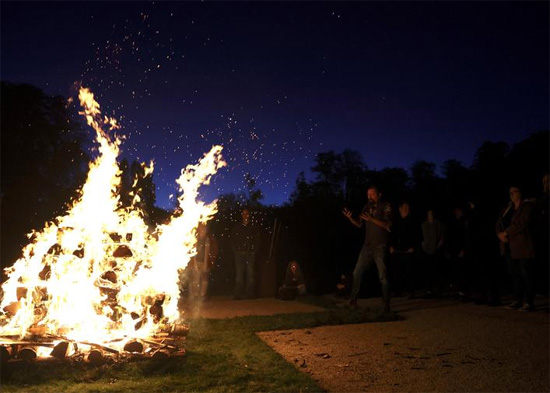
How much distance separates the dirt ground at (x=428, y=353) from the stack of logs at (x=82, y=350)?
4.54 feet

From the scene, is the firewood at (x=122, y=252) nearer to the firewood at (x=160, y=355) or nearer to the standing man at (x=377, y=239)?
the firewood at (x=160, y=355)

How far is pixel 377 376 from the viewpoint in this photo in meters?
4.57

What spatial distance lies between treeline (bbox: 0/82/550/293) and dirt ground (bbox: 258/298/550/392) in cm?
367

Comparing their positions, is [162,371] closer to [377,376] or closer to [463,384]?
[377,376]

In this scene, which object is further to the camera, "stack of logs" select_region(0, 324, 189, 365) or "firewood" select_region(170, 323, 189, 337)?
"firewood" select_region(170, 323, 189, 337)

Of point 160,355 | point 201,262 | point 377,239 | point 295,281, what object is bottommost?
point 160,355

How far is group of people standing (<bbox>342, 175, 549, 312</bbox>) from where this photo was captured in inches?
338

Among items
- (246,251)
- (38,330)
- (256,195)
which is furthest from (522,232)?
(256,195)

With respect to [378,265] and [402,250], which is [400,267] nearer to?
[402,250]

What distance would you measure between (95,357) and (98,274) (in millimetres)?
1448

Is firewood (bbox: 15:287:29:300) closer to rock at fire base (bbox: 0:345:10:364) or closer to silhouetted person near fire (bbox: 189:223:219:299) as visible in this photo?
rock at fire base (bbox: 0:345:10:364)

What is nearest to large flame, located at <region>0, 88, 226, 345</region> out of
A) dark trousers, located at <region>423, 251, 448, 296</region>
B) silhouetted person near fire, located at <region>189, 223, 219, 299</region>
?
silhouetted person near fire, located at <region>189, 223, 219, 299</region>

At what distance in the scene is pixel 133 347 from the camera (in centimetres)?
478

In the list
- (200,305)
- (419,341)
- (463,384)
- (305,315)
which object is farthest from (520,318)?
(200,305)
